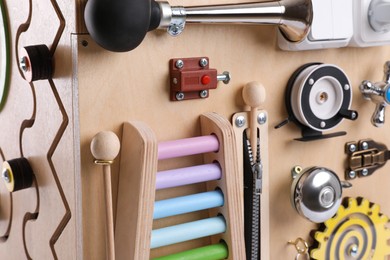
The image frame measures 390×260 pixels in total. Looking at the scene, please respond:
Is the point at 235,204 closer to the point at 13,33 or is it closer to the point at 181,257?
the point at 181,257

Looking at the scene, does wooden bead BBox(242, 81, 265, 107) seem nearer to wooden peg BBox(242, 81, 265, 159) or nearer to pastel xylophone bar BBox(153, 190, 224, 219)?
wooden peg BBox(242, 81, 265, 159)

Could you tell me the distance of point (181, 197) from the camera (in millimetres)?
810

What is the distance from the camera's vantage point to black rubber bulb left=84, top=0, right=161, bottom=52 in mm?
→ 686

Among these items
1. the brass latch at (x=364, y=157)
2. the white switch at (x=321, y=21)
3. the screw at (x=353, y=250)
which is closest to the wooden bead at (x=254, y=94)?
the white switch at (x=321, y=21)

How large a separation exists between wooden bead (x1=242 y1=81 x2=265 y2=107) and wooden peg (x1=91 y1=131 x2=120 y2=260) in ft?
0.65

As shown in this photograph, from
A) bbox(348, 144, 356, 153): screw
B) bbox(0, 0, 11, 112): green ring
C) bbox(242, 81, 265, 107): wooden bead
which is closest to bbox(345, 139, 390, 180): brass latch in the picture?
bbox(348, 144, 356, 153): screw

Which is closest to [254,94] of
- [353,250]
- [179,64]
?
[179,64]

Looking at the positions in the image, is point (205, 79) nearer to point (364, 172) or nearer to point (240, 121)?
point (240, 121)

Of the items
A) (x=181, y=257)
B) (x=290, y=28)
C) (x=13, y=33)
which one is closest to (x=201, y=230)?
(x=181, y=257)

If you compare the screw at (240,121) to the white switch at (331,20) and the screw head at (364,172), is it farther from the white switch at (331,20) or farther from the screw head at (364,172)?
the screw head at (364,172)

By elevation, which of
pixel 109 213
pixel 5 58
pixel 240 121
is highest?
pixel 5 58

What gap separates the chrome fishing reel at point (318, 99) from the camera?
2.95 ft

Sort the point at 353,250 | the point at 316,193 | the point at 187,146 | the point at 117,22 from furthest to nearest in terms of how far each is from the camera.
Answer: the point at 353,250, the point at 316,193, the point at 187,146, the point at 117,22

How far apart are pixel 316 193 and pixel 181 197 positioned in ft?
0.69
